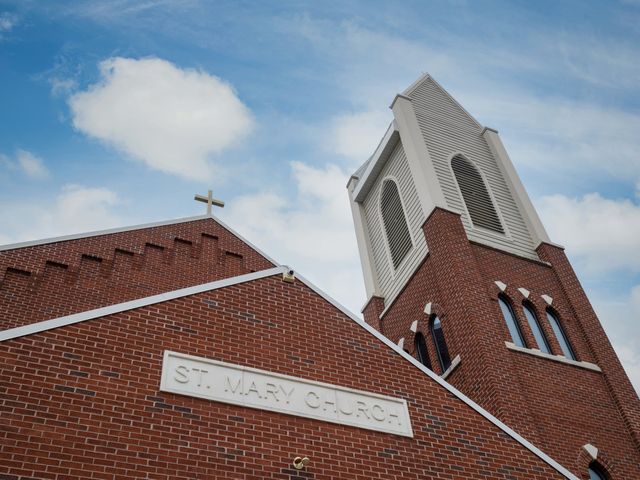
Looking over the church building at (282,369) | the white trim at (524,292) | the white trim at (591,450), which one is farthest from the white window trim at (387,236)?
the white trim at (591,450)

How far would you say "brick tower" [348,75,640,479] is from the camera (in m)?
15.7

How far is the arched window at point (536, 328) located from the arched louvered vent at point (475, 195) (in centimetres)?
369

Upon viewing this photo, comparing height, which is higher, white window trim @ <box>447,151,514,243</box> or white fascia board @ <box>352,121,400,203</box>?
white fascia board @ <box>352,121,400,203</box>

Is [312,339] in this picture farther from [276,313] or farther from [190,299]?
[190,299]

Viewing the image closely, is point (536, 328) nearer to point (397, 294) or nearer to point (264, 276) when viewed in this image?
point (397, 294)

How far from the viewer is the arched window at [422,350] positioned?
1949 cm

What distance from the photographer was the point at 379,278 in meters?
25.0

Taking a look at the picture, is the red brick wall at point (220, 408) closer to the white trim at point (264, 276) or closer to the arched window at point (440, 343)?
the white trim at point (264, 276)

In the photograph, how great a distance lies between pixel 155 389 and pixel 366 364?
11.5ft

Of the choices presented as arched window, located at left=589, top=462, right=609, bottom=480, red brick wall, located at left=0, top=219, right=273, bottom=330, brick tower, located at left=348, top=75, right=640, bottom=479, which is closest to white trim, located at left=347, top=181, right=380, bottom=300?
brick tower, located at left=348, top=75, right=640, bottom=479

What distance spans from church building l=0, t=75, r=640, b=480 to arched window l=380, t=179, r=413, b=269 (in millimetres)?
2666

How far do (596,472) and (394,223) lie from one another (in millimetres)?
11868

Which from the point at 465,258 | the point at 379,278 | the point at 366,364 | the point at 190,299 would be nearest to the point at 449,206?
the point at 465,258

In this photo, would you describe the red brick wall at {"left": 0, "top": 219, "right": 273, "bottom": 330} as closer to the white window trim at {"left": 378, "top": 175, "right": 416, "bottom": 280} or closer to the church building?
the church building
